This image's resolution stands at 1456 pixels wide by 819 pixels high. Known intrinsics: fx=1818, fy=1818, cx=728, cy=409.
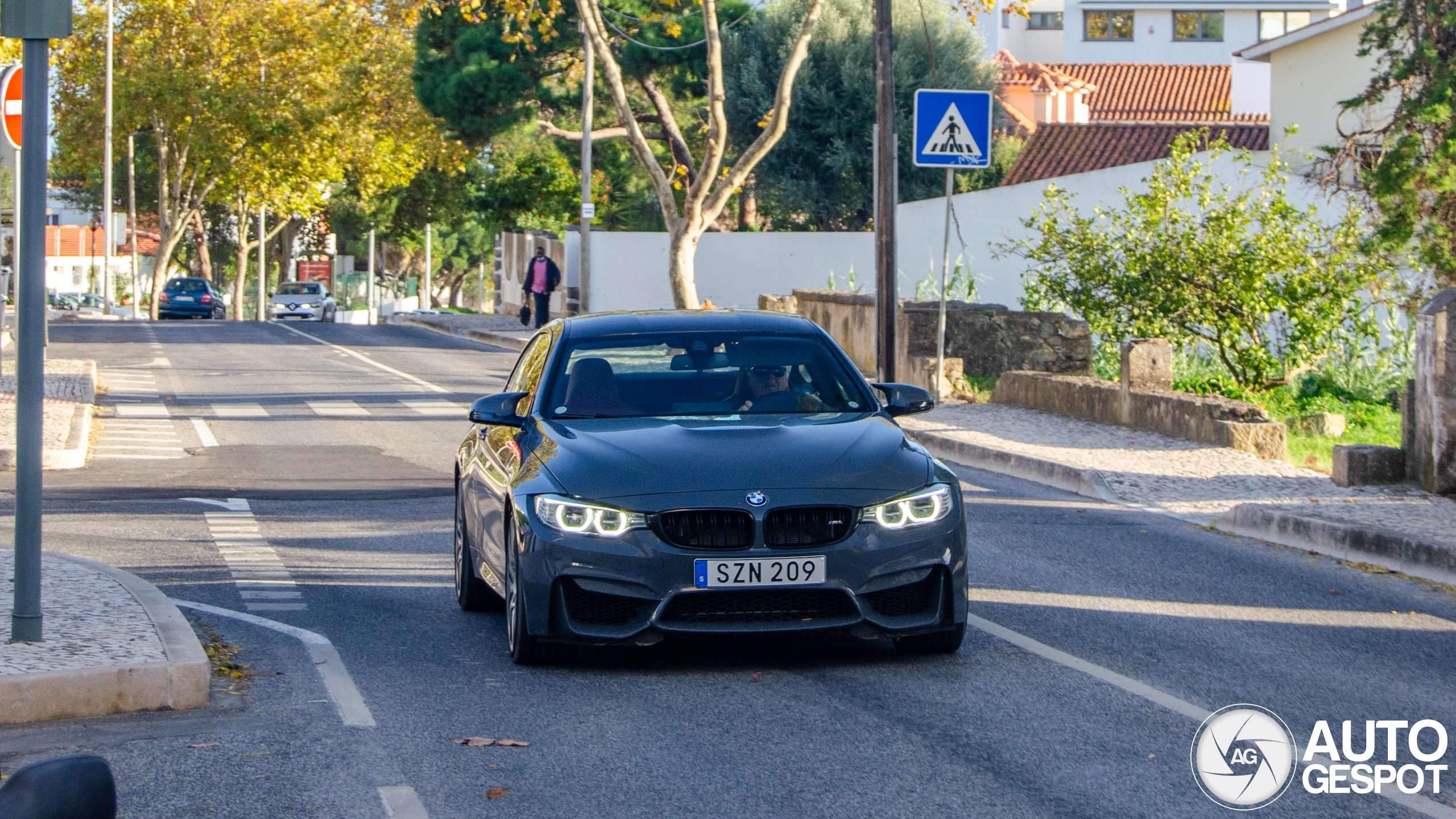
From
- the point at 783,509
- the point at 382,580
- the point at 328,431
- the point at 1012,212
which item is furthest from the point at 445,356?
the point at 783,509

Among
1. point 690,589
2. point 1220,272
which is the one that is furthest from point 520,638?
point 1220,272

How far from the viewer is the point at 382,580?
952 centimetres

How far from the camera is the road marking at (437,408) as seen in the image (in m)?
19.6

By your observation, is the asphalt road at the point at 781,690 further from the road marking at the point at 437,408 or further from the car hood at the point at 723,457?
the road marking at the point at 437,408

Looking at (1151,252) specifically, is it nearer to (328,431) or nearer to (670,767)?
(328,431)

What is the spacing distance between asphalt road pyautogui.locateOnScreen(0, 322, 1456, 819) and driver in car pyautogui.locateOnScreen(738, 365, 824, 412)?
104 centimetres

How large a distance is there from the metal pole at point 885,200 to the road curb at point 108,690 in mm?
12661

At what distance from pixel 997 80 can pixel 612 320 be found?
41.7 meters

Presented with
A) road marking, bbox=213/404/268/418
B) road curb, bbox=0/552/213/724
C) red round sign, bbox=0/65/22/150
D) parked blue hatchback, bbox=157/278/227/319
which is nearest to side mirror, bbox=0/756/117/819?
road curb, bbox=0/552/213/724

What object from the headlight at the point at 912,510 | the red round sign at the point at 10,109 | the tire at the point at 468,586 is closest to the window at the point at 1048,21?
the red round sign at the point at 10,109

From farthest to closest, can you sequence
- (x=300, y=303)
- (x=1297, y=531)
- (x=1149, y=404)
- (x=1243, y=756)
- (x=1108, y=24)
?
(x=1108, y=24), (x=300, y=303), (x=1149, y=404), (x=1297, y=531), (x=1243, y=756)

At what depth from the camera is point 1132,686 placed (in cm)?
684

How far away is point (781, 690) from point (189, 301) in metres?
56.0

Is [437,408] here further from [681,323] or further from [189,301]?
[189,301]
